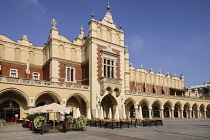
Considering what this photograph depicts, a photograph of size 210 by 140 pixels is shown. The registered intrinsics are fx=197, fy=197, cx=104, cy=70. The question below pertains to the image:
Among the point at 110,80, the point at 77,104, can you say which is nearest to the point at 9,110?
the point at 77,104

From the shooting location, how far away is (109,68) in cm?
3197

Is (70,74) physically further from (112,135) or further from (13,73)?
(112,135)

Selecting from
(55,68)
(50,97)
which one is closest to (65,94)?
(50,97)

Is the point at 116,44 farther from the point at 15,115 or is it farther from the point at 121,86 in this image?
the point at 15,115

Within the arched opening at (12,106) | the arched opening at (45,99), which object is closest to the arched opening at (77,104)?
the arched opening at (45,99)

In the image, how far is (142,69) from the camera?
160 ft

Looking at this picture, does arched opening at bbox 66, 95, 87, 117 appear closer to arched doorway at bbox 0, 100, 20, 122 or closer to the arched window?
arched doorway at bbox 0, 100, 20, 122

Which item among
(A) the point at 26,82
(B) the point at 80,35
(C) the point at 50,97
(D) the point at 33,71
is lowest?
(C) the point at 50,97

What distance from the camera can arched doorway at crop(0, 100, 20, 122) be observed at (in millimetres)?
25070

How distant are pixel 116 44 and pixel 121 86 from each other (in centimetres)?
722

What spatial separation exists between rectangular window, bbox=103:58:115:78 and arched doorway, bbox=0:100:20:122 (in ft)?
44.5

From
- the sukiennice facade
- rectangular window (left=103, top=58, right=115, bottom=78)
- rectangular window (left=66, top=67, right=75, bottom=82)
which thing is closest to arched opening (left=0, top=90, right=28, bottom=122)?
the sukiennice facade

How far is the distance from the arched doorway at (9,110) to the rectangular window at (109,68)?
44.5 feet

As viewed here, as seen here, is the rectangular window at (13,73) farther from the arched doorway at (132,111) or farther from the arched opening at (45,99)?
the arched doorway at (132,111)
